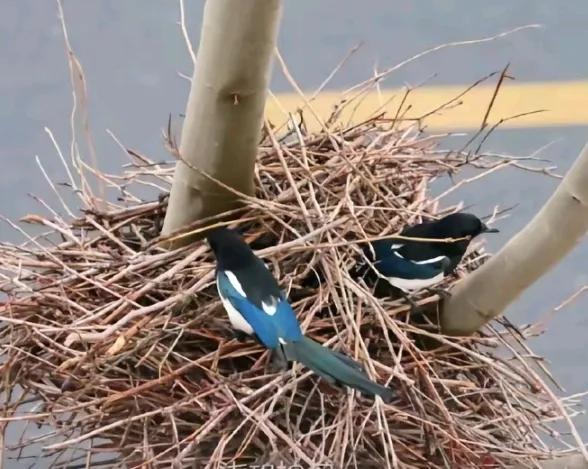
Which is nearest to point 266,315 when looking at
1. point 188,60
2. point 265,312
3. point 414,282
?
point 265,312

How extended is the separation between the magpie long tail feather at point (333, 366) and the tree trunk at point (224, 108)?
0.12 metres

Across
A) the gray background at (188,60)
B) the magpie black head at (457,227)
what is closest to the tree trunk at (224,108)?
the magpie black head at (457,227)

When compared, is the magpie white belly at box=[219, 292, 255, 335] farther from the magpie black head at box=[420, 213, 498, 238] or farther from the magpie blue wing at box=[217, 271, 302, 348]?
the magpie black head at box=[420, 213, 498, 238]

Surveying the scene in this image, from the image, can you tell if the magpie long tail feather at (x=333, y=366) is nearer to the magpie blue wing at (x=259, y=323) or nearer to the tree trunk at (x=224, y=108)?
the magpie blue wing at (x=259, y=323)

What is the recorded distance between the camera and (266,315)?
597mm

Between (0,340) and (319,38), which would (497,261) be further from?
(319,38)

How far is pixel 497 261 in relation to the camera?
588mm

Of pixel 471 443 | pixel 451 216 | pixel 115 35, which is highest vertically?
pixel 451 216

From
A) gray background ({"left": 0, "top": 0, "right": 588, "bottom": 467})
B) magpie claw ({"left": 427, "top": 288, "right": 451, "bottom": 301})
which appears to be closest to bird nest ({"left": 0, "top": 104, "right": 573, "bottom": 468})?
magpie claw ({"left": 427, "top": 288, "right": 451, "bottom": 301})

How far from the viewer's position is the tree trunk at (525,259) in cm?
53

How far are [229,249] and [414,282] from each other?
12 centimetres

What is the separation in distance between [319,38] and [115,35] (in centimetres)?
33

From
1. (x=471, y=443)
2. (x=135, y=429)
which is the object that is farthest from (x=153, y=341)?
(x=471, y=443)

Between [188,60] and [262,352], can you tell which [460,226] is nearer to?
[262,352]
